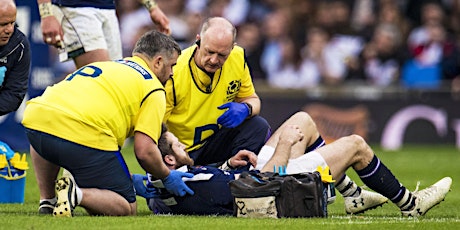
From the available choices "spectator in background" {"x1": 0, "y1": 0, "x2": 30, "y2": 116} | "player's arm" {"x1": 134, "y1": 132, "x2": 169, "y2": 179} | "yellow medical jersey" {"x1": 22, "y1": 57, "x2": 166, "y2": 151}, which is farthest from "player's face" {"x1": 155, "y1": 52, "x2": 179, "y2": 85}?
"spectator in background" {"x1": 0, "y1": 0, "x2": 30, "y2": 116}

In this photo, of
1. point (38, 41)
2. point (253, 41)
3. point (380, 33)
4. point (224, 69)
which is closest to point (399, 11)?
point (380, 33)

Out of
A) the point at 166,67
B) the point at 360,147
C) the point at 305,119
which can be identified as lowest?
the point at 360,147

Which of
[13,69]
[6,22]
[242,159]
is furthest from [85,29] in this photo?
[242,159]

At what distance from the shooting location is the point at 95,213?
7.57 metres

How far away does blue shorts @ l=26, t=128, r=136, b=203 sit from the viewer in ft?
24.2

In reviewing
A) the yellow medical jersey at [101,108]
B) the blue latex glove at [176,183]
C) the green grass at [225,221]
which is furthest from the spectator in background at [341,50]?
the yellow medical jersey at [101,108]

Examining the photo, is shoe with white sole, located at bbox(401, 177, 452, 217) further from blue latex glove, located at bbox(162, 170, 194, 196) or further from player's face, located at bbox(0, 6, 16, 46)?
player's face, located at bbox(0, 6, 16, 46)

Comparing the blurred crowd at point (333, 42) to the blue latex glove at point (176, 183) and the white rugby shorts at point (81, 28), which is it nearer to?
the white rugby shorts at point (81, 28)

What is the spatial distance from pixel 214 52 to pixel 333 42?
36.5 ft

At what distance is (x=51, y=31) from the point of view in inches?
360

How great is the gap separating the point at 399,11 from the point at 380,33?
108cm

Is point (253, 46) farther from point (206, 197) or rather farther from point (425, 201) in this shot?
point (206, 197)

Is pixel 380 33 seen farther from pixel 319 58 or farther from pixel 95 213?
pixel 95 213

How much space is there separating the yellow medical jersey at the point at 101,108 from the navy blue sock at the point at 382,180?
71.2 inches
